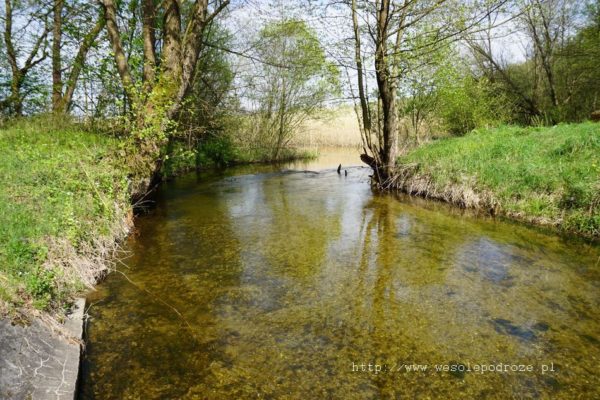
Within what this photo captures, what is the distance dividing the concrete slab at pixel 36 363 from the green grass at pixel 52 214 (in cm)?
29

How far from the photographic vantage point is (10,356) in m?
2.67

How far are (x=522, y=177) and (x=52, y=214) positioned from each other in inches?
382

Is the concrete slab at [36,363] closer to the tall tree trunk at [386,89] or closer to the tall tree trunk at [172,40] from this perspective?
the tall tree trunk at [172,40]

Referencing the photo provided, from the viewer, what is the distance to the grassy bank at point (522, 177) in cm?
765

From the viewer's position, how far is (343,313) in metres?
4.46

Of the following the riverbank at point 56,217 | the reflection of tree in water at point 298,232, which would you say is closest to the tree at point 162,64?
the riverbank at point 56,217

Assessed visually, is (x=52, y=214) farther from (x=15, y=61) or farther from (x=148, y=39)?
(x=15, y=61)

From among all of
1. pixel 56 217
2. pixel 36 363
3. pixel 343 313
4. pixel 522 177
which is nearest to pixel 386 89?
pixel 522 177

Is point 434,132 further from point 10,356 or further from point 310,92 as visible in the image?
point 10,356

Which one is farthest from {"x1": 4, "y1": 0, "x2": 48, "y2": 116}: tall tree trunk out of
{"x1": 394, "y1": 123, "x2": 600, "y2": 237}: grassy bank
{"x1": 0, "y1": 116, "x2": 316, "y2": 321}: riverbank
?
{"x1": 394, "y1": 123, "x2": 600, "y2": 237}: grassy bank

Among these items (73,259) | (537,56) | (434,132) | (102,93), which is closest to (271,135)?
(434,132)

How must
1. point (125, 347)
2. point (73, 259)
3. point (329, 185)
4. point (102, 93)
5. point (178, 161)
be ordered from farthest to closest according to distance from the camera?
point (178, 161) → point (329, 185) → point (102, 93) → point (73, 259) → point (125, 347)

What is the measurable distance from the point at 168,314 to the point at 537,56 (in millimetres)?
26250

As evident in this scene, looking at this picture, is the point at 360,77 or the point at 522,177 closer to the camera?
the point at 522,177
